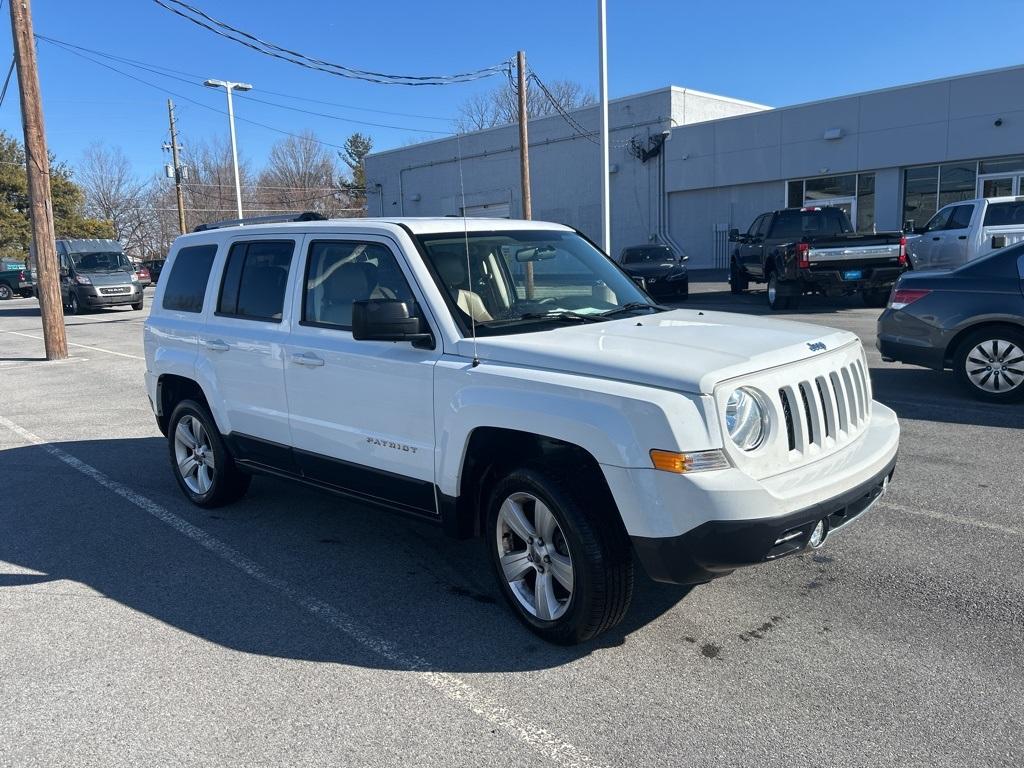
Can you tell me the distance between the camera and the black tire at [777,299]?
16.5 metres

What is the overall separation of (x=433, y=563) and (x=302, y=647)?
1.10 metres

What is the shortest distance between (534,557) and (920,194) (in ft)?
87.1

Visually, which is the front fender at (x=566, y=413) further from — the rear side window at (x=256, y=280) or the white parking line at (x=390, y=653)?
the rear side window at (x=256, y=280)

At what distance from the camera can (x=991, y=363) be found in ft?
27.3

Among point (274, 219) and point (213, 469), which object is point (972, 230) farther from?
point (213, 469)

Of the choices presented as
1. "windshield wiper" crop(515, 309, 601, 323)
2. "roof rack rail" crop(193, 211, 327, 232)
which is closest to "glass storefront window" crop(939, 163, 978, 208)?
"roof rack rail" crop(193, 211, 327, 232)

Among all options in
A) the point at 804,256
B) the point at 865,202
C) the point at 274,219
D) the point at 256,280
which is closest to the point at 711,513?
the point at 256,280

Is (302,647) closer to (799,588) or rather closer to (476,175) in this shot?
(799,588)

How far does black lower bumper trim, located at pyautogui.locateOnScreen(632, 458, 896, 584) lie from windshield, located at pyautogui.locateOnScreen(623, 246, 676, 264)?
722 inches

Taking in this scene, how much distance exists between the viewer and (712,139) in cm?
3075

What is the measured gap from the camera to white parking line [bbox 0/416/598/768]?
3115mm

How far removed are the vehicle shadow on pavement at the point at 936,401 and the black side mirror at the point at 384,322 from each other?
18.4 feet

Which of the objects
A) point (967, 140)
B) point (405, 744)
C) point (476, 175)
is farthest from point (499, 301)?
point (476, 175)

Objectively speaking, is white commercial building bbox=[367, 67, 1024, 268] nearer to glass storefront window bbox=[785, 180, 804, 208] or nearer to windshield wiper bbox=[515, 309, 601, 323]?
glass storefront window bbox=[785, 180, 804, 208]
